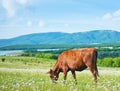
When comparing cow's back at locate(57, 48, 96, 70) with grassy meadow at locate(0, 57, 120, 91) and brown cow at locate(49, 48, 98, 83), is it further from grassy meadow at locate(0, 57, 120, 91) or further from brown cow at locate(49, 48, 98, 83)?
grassy meadow at locate(0, 57, 120, 91)

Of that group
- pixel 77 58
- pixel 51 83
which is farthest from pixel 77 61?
pixel 51 83

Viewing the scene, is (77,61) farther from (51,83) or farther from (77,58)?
(51,83)

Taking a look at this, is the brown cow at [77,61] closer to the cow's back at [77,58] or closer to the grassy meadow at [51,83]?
the cow's back at [77,58]

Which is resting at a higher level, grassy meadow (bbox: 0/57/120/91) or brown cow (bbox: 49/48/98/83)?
brown cow (bbox: 49/48/98/83)

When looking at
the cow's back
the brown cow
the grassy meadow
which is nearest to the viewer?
the grassy meadow

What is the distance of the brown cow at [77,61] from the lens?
18.1 m

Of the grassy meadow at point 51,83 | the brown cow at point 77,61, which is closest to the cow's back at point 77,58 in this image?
the brown cow at point 77,61

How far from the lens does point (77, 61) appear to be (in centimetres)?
1883

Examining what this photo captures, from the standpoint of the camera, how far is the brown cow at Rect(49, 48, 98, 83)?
1814 centimetres

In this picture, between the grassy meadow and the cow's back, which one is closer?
the grassy meadow

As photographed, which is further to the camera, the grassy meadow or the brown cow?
the brown cow

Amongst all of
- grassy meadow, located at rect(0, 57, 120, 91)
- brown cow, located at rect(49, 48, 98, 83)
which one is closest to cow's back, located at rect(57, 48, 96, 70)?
brown cow, located at rect(49, 48, 98, 83)

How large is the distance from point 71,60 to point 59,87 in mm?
6290

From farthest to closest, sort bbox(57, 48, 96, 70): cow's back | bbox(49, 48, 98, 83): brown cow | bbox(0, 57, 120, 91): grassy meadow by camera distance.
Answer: bbox(57, 48, 96, 70): cow's back < bbox(49, 48, 98, 83): brown cow < bbox(0, 57, 120, 91): grassy meadow
